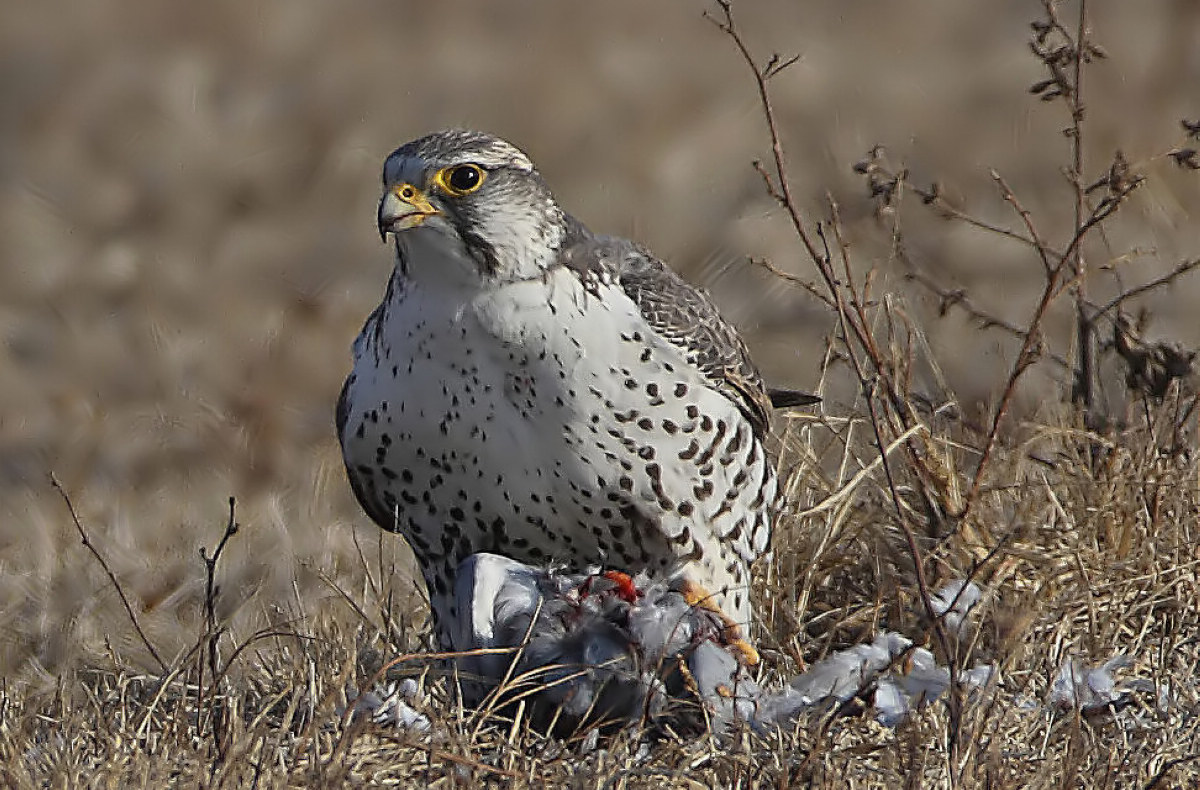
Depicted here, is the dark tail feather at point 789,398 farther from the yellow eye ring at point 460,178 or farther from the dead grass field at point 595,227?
the yellow eye ring at point 460,178

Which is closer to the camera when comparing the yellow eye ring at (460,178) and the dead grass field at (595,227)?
the dead grass field at (595,227)

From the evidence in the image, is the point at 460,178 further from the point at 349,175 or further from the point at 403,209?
the point at 349,175

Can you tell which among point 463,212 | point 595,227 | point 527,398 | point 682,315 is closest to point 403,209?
point 463,212

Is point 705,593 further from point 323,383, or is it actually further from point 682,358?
point 323,383

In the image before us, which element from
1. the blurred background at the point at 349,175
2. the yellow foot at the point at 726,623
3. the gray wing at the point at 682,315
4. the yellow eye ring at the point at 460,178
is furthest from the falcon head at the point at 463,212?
the blurred background at the point at 349,175

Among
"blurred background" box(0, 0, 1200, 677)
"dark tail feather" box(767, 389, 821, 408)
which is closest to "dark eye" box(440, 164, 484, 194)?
"dark tail feather" box(767, 389, 821, 408)

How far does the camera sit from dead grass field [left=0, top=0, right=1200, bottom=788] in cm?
333

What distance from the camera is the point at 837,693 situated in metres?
3.45

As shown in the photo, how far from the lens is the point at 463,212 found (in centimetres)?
366

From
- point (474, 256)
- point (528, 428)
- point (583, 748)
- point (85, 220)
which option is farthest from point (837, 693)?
point (85, 220)

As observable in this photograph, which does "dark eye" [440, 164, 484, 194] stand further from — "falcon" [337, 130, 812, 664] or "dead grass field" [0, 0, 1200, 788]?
"dead grass field" [0, 0, 1200, 788]

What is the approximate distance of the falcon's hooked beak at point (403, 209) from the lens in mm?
3578

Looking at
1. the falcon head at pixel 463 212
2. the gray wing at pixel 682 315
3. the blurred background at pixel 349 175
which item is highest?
the falcon head at pixel 463 212

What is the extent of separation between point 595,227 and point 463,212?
470 cm
